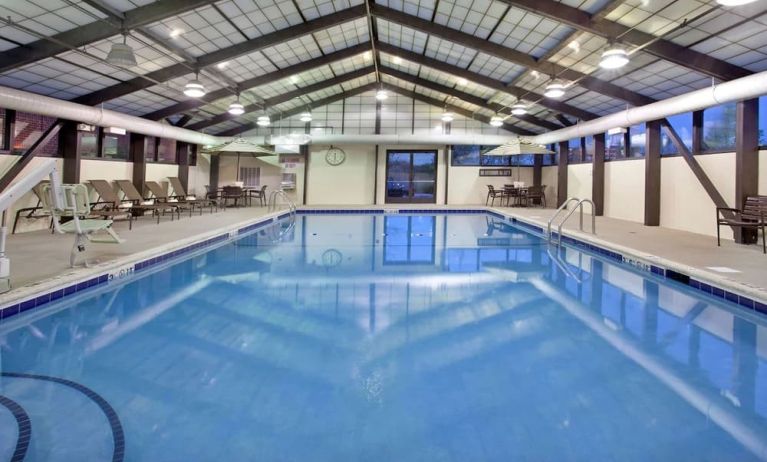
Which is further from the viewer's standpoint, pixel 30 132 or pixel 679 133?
pixel 679 133

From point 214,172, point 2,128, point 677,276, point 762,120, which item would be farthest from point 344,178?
point 677,276

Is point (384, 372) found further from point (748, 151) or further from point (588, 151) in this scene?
point (588, 151)

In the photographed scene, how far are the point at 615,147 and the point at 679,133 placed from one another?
2665mm

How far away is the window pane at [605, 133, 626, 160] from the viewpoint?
11.6 m

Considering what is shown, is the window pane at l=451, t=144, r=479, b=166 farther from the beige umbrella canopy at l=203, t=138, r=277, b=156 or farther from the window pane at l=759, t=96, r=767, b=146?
the window pane at l=759, t=96, r=767, b=146

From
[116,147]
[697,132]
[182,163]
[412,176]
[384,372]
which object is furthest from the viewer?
[412,176]

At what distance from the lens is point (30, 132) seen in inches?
310

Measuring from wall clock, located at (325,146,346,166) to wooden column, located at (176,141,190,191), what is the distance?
488cm

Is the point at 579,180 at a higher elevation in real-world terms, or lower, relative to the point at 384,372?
higher

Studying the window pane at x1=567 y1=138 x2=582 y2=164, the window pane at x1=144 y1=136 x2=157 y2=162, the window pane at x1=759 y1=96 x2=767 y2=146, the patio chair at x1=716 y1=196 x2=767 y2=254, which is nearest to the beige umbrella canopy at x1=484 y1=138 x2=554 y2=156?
the window pane at x1=567 y1=138 x2=582 y2=164

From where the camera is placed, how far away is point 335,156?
1656 centimetres

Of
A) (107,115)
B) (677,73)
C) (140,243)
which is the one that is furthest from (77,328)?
(677,73)

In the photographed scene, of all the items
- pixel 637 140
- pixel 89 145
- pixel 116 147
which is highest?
pixel 637 140

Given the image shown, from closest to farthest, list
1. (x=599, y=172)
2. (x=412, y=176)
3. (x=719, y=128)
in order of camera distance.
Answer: (x=719, y=128)
(x=599, y=172)
(x=412, y=176)
